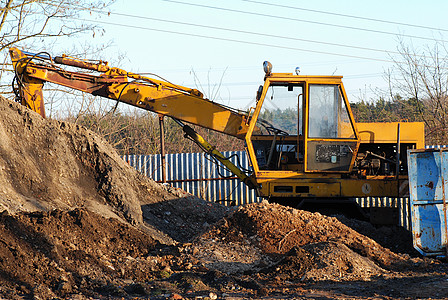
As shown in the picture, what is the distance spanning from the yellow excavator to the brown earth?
2.43ft

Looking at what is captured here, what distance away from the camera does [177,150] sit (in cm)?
2317

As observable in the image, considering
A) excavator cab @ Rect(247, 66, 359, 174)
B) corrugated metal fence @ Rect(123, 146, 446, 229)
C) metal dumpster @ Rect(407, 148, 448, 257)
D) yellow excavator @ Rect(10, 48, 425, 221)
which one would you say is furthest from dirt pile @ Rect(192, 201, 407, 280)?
corrugated metal fence @ Rect(123, 146, 446, 229)

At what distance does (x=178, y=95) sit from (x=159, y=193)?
2.81 metres

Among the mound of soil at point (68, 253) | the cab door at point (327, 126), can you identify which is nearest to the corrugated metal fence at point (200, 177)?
the cab door at point (327, 126)

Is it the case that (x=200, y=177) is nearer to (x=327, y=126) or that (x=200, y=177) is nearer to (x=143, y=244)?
(x=327, y=126)

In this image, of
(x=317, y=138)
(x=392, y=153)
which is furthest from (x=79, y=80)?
(x=392, y=153)

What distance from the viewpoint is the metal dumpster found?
846 centimetres

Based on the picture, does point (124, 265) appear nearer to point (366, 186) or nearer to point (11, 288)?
point (11, 288)

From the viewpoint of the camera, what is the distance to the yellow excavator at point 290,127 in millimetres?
9594

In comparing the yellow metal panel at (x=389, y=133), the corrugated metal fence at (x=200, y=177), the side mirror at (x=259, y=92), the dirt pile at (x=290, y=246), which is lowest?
the dirt pile at (x=290, y=246)

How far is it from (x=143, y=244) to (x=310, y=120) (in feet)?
12.0

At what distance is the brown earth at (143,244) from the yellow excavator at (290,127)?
0.74 m

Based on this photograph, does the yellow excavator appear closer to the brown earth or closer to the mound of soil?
the brown earth

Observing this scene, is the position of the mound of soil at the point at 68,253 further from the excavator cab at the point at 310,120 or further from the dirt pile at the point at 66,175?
the excavator cab at the point at 310,120
